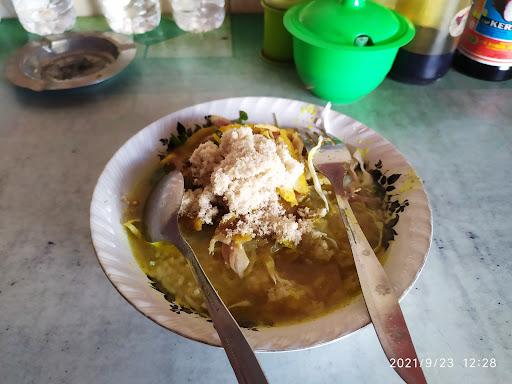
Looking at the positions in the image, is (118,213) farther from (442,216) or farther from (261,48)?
(261,48)

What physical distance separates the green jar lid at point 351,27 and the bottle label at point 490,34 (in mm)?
229

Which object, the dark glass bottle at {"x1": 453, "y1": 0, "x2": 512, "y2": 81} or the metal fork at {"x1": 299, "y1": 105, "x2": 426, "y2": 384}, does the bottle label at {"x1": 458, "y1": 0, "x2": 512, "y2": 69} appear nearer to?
the dark glass bottle at {"x1": 453, "y1": 0, "x2": 512, "y2": 81}

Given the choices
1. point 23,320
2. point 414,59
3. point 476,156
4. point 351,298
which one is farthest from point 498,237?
point 23,320

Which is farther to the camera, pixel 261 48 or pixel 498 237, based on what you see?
pixel 261 48

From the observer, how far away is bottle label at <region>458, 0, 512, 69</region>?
2.99 ft

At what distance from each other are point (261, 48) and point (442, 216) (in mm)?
697

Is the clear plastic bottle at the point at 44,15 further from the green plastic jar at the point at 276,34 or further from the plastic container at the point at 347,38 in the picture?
the plastic container at the point at 347,38

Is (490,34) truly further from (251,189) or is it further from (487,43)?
(251,189)

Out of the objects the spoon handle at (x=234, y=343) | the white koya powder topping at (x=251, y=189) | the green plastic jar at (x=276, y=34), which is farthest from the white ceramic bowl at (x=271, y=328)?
the green plastic jar at (x=276, y=34)

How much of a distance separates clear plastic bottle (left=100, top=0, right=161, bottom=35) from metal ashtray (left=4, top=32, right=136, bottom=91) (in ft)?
0.26

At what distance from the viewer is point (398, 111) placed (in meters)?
0.98

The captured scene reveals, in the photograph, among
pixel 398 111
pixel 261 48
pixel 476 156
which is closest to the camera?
pixel 476 156

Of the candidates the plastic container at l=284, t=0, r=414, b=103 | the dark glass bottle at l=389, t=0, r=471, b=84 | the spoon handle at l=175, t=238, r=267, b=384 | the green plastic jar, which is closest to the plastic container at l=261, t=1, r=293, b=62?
the green plastic jar

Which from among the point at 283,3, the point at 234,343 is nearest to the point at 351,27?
the point at 283,3
